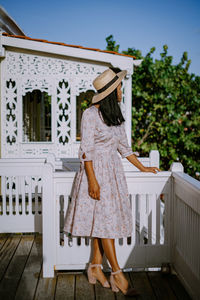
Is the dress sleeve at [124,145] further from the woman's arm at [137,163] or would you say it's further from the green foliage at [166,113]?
the green foliage at [166,113]

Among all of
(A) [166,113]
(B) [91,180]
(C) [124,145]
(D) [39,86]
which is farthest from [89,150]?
(A) [166,113]

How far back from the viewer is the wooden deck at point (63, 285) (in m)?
2.78

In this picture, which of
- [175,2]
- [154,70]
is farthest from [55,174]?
[175,2]

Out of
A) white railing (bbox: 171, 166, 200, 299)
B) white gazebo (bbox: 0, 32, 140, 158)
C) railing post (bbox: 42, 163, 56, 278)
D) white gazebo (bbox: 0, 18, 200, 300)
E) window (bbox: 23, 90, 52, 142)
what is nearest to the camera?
white railing (bbox: 171, 166, 200, 299)

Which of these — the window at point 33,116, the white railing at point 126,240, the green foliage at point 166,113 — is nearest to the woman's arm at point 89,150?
the white railing at point 126,240

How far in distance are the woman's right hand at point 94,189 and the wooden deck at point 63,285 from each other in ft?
2.72

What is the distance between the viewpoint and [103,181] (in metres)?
2.79

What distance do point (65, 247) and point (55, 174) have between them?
70cm

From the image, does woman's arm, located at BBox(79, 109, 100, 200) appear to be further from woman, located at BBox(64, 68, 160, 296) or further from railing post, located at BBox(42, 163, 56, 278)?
railing post, located at BBox(42, 163, 56, 278)

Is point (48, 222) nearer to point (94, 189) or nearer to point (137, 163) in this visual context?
point (94, 189)

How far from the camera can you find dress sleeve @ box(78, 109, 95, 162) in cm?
270

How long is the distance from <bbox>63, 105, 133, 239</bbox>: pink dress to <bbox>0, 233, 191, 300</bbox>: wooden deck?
1.64 feet

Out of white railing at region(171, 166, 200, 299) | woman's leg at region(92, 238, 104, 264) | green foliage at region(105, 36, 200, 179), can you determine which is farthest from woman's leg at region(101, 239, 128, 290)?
green foliage at region(105, 36, 200, 179)

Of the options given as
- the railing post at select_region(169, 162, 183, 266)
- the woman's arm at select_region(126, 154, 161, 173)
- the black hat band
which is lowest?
the railing post at select_region(169, 162, 183, 266)
